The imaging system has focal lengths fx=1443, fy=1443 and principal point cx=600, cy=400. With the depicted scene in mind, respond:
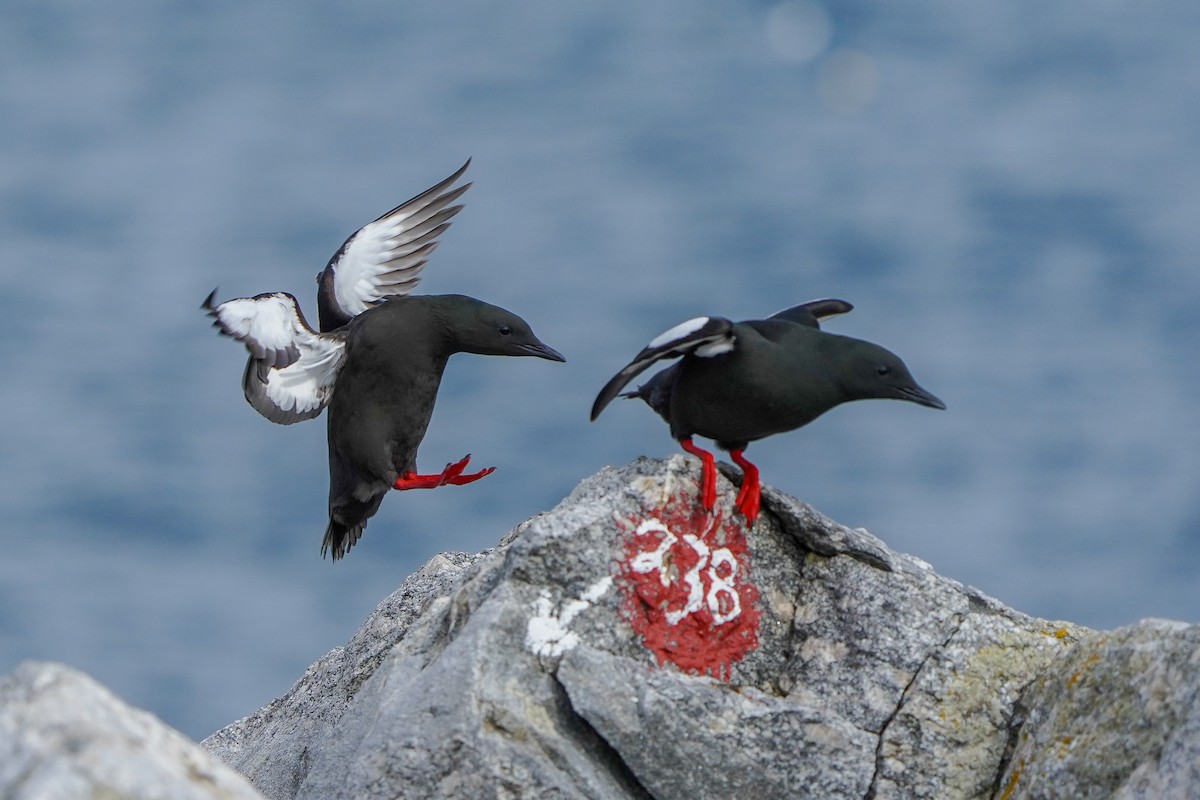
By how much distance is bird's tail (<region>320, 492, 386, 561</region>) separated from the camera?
10.7 meters

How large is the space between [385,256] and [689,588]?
5502 mm

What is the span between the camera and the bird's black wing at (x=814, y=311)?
8.95m

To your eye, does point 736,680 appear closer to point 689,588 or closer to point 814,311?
point 689,588

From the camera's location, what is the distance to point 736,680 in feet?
23.0

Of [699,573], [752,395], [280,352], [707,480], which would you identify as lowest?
[699,573]

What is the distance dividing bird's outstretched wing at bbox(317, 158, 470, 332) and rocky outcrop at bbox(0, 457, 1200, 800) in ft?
13.8

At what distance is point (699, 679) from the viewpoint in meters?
6.86

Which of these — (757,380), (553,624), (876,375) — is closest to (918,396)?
(876,375)

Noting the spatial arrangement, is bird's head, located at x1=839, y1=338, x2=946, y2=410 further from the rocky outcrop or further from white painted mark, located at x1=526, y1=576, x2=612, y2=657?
white painted mark, located at x1=526, y1=576, x2=612, y2=657

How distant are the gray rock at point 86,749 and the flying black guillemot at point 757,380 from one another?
11.1ft

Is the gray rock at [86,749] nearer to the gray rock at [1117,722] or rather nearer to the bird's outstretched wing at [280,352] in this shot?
the gray rock at [1117,722]

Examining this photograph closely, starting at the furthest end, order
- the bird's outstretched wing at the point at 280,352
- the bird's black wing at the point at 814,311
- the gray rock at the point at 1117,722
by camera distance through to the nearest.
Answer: the bird's outstretched wing at the point at 280,352 < the bird's black wing at the point at 814,311 < the gray rock at the point at 1117,722

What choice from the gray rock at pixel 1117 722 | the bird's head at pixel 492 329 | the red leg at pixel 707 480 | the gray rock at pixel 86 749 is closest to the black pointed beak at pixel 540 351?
the bird's head at pixel 492 329

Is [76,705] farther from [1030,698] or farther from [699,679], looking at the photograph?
[1030,698]
